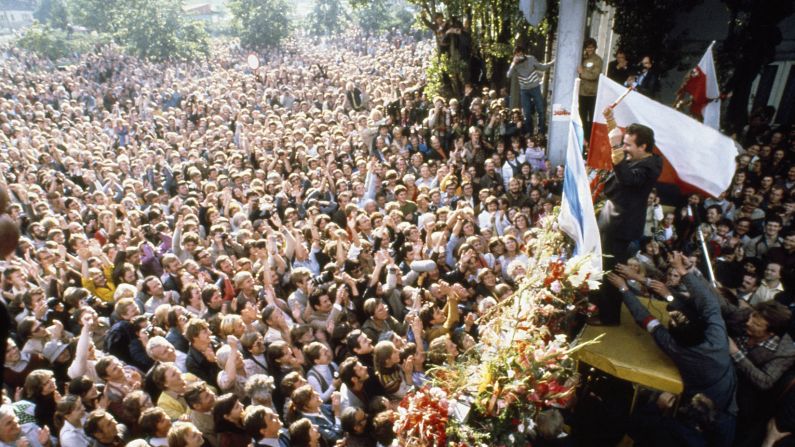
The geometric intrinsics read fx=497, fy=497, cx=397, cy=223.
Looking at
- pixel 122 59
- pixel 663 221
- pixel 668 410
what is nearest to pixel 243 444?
pixel 668 410

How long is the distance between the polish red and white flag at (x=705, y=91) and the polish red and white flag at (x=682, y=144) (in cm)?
253

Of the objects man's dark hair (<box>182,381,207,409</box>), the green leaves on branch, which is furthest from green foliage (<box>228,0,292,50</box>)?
man's dark hair (<box>182,381,207,409</box>)

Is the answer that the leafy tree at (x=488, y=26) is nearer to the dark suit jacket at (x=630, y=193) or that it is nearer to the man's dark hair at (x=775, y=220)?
the man's dark hair at (x=775, y=220)

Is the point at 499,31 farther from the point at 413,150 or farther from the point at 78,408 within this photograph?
the point at 78,408

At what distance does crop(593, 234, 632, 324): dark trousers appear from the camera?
4078 mm

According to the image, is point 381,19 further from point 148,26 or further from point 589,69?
point 589,69

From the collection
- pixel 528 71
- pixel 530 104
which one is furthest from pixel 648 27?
pixel 530 104

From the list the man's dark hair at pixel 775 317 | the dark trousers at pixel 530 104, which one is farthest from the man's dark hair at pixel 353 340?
the dark trousers at pixel 530 104

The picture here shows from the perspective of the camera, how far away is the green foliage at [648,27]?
12.3 metres

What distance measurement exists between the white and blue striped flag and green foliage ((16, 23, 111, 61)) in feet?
133

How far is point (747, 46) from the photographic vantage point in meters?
11.2

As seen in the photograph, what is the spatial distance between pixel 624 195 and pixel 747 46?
10133 mm

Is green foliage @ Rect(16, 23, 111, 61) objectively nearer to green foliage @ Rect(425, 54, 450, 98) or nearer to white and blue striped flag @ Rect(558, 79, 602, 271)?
green foliage @ Rect(425, 54, 450, 98)

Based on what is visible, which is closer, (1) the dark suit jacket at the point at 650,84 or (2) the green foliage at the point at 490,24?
(1) the dark suit jacket at the point at 650,84
